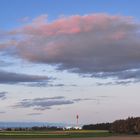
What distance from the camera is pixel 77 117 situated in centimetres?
17138

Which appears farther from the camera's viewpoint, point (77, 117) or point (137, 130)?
point (77, 117)

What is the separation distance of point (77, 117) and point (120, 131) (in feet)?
55.1

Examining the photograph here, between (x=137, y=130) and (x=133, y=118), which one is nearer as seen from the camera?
(x=137, y=130)

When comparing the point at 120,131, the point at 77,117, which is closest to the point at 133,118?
the point at 120,131

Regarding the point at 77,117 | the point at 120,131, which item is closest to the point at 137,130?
the point at 120,131

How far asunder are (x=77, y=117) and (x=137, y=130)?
24258 millimetres

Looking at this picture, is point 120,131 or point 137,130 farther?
point 120,131

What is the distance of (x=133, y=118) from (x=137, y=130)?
1879 cm

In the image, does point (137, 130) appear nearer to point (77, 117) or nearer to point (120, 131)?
point (120, 131)

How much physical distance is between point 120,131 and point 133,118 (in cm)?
1063

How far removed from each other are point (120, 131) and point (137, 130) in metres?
11.9

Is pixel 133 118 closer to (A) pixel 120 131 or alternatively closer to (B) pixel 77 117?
(A) pixel 120 131

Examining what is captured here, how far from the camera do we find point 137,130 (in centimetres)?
15912

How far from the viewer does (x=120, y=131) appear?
6688 inches
